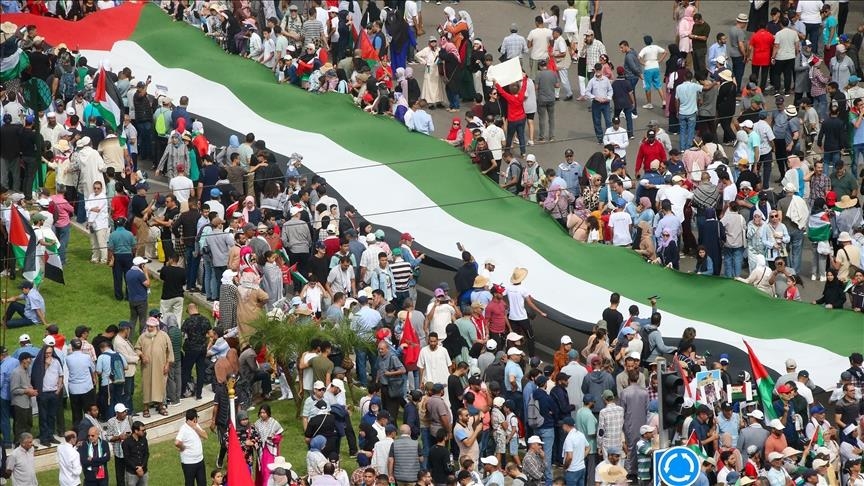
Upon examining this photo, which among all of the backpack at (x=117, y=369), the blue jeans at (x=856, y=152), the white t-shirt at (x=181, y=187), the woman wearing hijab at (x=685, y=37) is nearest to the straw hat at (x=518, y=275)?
the white t-shirt at (x=181, y=187)

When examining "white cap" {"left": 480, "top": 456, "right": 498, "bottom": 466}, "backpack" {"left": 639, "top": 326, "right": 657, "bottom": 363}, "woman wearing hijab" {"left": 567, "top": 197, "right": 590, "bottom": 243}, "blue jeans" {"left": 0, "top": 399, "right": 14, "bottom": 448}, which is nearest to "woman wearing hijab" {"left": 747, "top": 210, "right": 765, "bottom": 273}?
"woman wearing hijab" {"left": 567, "top": 197, "right": 590, "bottom": 243}

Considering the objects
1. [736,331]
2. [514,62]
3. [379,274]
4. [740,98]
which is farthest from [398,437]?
[740,98]

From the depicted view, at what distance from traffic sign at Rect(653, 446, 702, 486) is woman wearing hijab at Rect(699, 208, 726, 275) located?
873 centimetres

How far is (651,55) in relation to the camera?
3494 cm

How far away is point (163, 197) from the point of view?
29.4 metres

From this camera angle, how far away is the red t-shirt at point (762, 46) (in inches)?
1407

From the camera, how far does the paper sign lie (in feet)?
109

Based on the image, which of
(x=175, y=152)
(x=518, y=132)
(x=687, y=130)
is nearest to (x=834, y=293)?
(x=687, y=130)

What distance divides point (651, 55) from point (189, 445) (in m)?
14.7

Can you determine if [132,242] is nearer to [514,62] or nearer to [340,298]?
[340,298]

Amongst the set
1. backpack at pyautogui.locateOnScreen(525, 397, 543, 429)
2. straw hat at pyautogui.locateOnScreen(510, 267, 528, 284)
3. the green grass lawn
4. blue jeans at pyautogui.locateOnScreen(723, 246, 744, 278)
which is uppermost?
straw hat at pyautogui.locateOnScreen(510, 267, 528, 284)

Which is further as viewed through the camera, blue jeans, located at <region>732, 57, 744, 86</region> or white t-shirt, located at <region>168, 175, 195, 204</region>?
blue jeans, located at <region>732, 57, 744, 86</region>

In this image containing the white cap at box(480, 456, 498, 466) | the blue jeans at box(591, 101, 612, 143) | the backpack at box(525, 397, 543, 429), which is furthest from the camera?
the blue jeans at box(591, 101, 612, 143)

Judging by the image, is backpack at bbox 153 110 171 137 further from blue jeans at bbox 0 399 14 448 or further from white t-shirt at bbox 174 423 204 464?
white t-shirt at bbox 174 423 204 464
